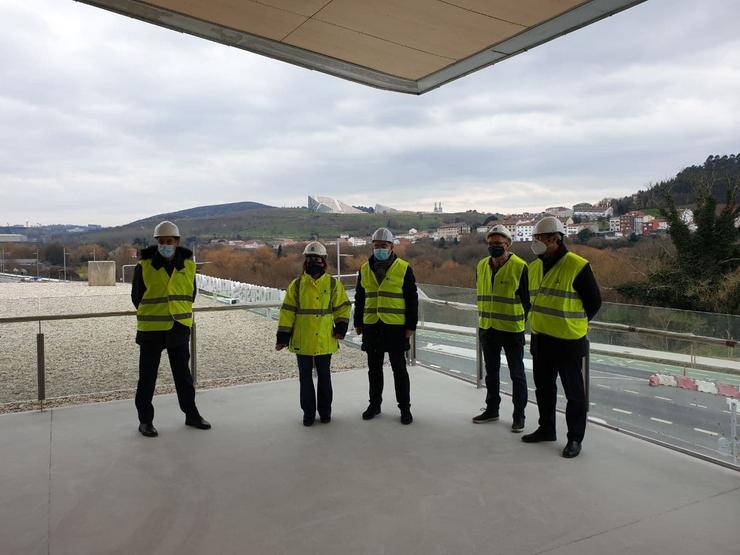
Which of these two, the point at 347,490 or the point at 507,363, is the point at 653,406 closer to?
the point at 507,363

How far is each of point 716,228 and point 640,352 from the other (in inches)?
653

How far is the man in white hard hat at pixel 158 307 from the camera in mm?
3568

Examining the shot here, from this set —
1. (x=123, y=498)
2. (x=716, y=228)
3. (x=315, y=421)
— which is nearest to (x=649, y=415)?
(x=315, y=421)

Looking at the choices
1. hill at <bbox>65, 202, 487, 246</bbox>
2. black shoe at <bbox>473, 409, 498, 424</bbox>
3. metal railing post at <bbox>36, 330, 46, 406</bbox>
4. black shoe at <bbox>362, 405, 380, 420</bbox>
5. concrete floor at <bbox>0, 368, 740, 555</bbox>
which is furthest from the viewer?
hill at <bbox>65, 202, 487, 246</bbox>

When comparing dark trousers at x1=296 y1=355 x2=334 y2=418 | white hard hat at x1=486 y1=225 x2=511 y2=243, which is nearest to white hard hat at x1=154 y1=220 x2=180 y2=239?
dark trousers at x1=296 y1=355 x2=334 y2=418

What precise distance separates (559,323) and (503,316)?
59 centimetres

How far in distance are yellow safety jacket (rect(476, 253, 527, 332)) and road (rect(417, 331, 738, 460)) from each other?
38 cm

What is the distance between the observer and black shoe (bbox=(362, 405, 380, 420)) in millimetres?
3871

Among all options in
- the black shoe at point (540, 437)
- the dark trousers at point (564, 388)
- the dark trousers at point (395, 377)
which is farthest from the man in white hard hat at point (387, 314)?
the dark trousers at point (564, 388)

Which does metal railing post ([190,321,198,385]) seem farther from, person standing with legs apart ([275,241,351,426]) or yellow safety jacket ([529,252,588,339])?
yellow safety jacket ([529,252,588,339])

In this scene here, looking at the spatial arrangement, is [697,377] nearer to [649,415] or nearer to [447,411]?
[649,415]

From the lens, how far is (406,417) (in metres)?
3.77

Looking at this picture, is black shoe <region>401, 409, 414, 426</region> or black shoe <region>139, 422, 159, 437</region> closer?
black shoe <region>139, 422, 159, 437</region>

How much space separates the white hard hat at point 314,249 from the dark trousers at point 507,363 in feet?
4.55
